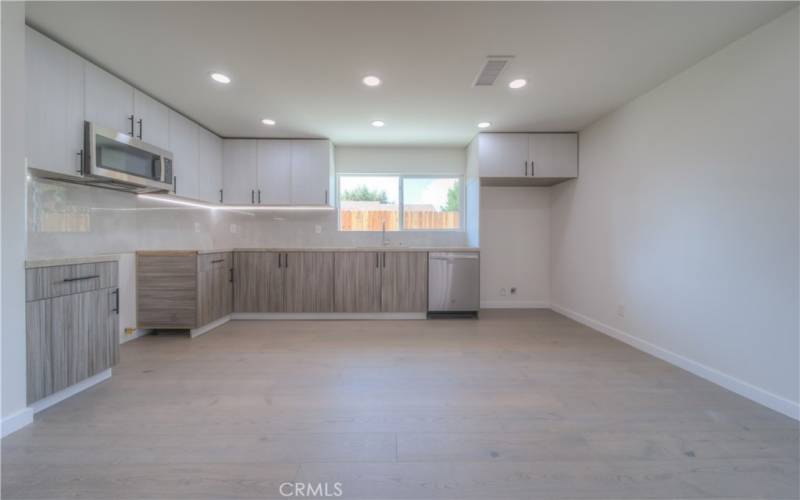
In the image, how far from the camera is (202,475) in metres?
1.33

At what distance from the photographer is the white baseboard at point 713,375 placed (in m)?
1.80

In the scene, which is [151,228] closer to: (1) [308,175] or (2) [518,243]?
(1) [308,175]

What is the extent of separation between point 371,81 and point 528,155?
7.56 ft

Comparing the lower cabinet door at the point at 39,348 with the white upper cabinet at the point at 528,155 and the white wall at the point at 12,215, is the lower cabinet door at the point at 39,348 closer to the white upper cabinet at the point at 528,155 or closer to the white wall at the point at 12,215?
the white wall at the point at 12,215

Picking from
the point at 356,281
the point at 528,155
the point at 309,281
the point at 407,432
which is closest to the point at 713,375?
the point at 407,432

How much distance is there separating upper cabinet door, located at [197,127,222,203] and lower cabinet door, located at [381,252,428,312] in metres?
2.26

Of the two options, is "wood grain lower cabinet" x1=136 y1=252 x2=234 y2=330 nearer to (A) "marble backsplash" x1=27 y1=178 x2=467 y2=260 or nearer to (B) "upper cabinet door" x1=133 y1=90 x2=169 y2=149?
(A) "marble backsplash" x1=27 y1=178 x2=467 y2=260

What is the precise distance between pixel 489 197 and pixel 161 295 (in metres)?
4.29

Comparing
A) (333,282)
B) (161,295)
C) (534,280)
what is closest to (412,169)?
(333,282)

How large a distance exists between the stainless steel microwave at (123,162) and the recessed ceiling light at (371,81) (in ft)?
6.56

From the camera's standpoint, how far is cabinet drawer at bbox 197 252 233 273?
331 centimetres

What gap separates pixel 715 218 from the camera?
2199 mm

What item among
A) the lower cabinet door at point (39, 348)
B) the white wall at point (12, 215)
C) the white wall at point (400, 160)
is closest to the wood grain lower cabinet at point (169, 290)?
the lower cabinet door at point (39, 348)

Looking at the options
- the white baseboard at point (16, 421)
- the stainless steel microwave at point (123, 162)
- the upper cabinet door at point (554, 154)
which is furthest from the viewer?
the upper cabinet door at point (554, 154)
